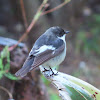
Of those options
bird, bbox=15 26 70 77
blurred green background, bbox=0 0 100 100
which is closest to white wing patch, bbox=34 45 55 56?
bird, bbox=15 26 70 77

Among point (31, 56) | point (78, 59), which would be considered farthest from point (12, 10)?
point (31, 56)

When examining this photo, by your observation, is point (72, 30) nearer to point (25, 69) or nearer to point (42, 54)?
point (42, 54)

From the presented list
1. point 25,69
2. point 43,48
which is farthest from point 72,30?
point 25,69

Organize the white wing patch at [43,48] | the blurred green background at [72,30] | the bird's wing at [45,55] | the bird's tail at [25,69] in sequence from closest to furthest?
the bird's tail at [25,69] < the bird's wing at [45,55] < the white wing patch at [43,48] < the blurred green background at [72,30]

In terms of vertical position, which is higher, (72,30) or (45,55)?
(72,30)

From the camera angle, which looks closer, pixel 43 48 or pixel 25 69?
pixel 25 69

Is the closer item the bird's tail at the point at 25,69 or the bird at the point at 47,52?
the bird's tail at the point at 25,69

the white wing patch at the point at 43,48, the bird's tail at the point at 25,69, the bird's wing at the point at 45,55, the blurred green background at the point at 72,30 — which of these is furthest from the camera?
the blurred green background at the point at 72,30

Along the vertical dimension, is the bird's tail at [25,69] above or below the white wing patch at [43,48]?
below

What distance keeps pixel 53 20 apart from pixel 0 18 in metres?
2.14

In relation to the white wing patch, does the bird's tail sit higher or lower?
lower

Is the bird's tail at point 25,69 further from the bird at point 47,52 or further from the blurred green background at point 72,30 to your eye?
the blurred green background at point 72,30

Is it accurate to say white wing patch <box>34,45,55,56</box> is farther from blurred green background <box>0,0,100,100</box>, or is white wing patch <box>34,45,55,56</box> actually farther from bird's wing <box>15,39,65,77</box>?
blurred green background <box>0,0,100,100</box>

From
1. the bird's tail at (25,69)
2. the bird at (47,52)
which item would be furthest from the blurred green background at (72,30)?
the bird's tail at (25,69)
